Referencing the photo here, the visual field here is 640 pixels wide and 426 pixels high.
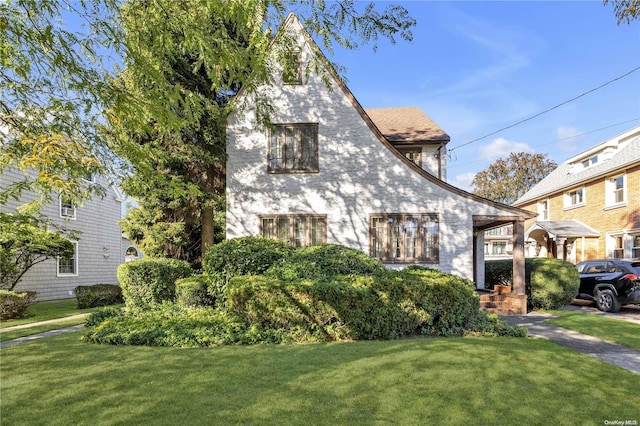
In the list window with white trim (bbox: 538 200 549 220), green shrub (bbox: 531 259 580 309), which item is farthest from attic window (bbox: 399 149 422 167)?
window with white trim (bbox: 538 200 549 220)

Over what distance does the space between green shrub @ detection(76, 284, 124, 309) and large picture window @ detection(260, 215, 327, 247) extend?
813 cm

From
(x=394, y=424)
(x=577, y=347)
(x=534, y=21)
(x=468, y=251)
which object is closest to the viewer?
(x=394, y=424)

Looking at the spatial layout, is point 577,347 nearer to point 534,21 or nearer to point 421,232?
point 421,232

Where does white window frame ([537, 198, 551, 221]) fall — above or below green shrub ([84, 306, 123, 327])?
above

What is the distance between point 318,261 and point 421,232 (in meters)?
4.96

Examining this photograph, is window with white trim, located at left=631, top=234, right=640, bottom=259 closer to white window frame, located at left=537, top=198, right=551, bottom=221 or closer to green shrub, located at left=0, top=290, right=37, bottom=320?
white window frame, located at left=537, top=198, right=551, bottom=221

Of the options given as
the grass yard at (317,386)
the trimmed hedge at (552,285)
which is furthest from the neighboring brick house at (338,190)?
the grass yard at (317,386)

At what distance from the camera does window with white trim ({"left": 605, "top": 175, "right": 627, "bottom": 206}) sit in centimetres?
1970

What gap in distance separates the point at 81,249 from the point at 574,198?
30.1 m

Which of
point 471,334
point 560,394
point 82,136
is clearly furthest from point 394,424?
point 82,136

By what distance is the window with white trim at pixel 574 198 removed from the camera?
2323 cm

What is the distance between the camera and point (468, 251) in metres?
12.4

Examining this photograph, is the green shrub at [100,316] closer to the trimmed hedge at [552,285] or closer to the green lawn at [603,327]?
the green lawn at [603,327]

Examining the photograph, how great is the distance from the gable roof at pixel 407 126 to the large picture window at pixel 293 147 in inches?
149
